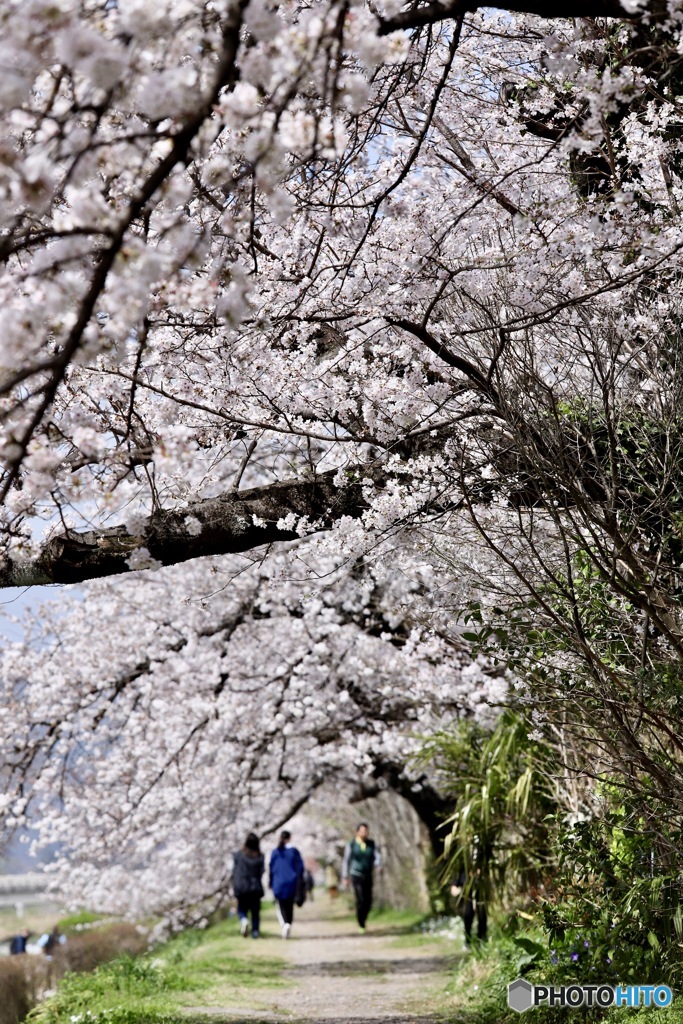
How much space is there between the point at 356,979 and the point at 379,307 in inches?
287

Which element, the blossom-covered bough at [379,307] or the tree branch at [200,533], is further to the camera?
the tree branch at [200,533]

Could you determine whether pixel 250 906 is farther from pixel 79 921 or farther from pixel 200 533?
pixel 79 921

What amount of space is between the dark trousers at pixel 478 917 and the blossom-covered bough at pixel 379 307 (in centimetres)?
319

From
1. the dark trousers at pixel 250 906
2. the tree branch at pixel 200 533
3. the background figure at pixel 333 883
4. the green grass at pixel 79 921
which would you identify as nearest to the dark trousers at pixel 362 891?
the dark trousers at pixel 250 906

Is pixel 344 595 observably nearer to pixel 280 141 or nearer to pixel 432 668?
pixel 432 668

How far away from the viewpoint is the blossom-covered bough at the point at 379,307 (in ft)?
8.87

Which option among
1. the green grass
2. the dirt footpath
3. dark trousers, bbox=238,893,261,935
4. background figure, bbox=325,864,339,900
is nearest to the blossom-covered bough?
the dirt footpath

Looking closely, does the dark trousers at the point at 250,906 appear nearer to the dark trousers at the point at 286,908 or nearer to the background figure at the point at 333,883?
the dark trousers at the point at 286,908

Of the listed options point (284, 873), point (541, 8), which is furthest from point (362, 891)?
point (541, 8)

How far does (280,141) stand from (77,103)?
59cm

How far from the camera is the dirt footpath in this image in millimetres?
7793

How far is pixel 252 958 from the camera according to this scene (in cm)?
1221

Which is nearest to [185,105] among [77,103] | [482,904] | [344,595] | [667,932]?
[77,103]

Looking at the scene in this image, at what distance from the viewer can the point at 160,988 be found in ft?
29.7
